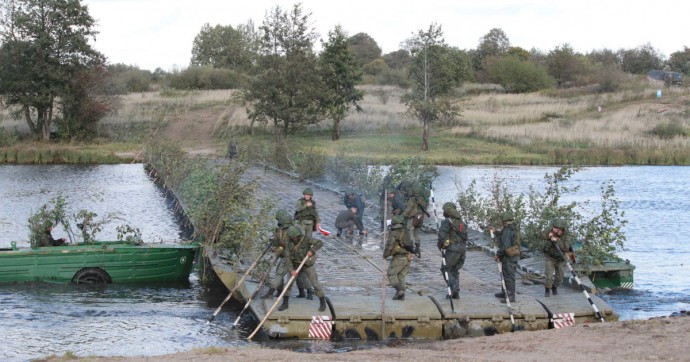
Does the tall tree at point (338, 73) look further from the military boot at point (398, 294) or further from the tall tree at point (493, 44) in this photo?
the tall tree at point (493, 44)

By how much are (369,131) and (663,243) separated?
37.7 meters

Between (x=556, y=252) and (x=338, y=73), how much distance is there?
152ft

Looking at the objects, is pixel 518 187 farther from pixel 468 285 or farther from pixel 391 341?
pixel 391 341

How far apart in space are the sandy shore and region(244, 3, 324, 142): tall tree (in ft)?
124

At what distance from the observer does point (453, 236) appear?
56.2 ft

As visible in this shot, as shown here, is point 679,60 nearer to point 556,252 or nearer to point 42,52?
point 42,52

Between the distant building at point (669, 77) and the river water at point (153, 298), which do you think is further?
the distant building at point (669, 77)

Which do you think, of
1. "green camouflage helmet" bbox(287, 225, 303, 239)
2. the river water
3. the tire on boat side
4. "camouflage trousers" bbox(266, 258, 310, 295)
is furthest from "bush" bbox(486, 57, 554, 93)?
"green camouflage helmet" bbox(287, 225, 303, 239)

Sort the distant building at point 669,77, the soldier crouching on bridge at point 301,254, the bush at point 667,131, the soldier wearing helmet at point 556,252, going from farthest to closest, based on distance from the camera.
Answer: the distant building at point 669,77 → the bush at point 667,131 → the soldier wearing helmet at point 556,252 → the soldier crouching on bridge at point 301,254

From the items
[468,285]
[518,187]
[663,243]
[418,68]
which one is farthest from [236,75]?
[468,285]

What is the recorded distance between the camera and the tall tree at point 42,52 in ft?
203

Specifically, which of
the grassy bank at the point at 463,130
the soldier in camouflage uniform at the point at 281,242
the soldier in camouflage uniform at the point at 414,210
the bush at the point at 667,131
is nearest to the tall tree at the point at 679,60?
the grassy bank at the point at 463,130

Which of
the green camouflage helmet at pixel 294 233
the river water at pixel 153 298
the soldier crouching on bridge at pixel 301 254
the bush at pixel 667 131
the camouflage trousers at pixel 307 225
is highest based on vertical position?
Answer: the bush at pixel 667 131

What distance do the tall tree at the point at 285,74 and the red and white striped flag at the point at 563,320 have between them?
3675cm
